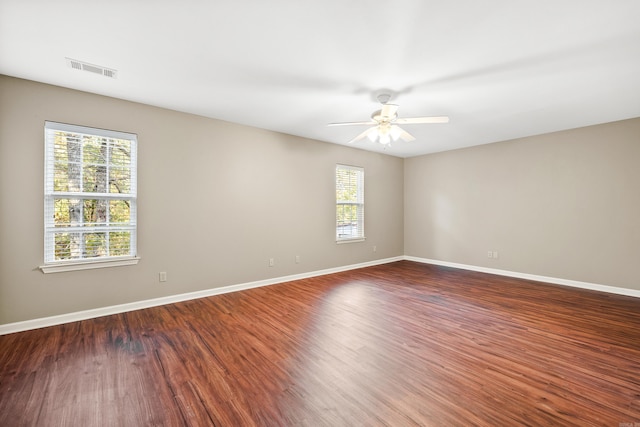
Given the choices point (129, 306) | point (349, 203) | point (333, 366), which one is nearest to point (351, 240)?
point (349, 203)

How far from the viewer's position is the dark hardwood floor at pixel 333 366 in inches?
65.1

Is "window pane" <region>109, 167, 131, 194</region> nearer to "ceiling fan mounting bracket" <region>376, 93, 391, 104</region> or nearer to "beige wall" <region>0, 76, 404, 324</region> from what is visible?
"beige wall" <region>0, 76, 404, 324</region>

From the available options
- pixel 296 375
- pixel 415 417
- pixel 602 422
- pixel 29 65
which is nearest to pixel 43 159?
pixel 29 65

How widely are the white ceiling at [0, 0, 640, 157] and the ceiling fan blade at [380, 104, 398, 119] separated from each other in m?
0.18

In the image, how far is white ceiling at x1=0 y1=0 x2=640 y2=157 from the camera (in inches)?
74.4

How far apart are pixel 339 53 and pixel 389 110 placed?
0.99 metres

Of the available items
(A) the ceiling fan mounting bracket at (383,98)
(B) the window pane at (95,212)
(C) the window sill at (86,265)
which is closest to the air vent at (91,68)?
(B) the window pane at (95,212)

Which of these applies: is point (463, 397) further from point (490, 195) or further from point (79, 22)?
point (490, 195)

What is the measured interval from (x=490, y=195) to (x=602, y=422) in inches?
178

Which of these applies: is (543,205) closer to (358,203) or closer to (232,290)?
(358,203)

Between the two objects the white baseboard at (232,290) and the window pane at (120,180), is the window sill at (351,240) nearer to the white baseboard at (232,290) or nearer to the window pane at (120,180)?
the white baseboard at (232,290)

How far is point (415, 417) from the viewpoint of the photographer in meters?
1.62

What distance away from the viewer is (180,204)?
3.75 metres

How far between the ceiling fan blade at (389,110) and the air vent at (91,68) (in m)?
2.77
